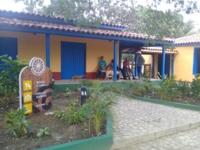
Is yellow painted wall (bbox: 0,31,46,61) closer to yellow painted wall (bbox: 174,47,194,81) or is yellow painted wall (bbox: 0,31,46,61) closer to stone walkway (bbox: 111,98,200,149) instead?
stone walkway (bbox: 111,98,200,149)

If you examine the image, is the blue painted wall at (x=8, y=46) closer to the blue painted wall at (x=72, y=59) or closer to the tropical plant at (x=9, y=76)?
the blue painted wall at (x=72, y=59)

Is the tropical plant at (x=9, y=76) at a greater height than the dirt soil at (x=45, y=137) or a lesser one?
greater

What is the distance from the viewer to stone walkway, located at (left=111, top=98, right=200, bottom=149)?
4289 mm

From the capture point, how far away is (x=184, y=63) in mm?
16938

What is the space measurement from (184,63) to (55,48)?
1104cm

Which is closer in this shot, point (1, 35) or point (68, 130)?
point (68, 130)

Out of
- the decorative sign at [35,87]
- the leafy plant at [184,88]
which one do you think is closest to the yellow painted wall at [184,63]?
the leafy plant at [184,88]

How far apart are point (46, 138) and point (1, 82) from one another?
2.52m

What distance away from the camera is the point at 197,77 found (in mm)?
8672

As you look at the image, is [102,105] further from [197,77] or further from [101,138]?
[197,77]

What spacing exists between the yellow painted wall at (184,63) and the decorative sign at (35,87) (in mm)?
13694

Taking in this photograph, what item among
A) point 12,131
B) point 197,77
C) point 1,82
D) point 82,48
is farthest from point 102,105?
point 82,48

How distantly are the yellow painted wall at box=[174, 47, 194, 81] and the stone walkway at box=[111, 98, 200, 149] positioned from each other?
10.4 metres

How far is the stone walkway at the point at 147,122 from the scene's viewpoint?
429 centimetres
